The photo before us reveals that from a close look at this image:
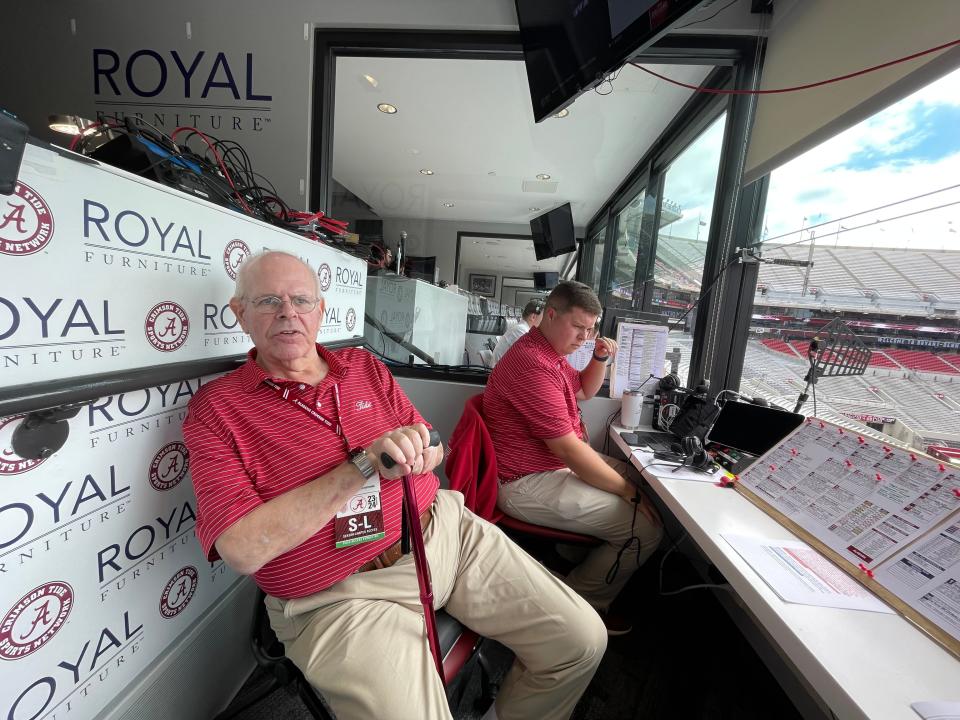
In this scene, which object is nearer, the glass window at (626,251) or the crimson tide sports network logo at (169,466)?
the crimson tide sports network logo at (169,466)

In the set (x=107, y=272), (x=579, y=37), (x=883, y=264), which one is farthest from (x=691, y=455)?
(x=107, y=272)

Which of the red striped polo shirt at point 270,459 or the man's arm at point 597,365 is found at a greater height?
the man's arm at point 597,365

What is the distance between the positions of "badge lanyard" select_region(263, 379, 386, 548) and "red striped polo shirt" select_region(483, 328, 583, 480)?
2.34 ft

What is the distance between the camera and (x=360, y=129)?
2947 mm

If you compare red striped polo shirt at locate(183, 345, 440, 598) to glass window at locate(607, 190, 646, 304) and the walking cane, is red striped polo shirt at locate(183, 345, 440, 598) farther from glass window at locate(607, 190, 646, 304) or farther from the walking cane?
glass window at locate(607, 190, 646, 304)

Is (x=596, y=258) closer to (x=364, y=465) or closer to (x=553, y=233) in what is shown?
(x=553, y=233)

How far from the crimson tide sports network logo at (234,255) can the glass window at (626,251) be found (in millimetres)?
2605

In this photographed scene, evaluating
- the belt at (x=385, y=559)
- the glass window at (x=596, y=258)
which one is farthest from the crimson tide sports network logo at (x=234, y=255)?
the glass window at (x=596, y=258)

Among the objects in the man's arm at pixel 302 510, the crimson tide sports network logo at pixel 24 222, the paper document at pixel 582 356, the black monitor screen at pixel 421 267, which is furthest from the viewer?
the black monitor screen at pixel 421 267

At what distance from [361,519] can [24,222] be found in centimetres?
87

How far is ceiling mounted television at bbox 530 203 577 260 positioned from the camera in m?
3.37

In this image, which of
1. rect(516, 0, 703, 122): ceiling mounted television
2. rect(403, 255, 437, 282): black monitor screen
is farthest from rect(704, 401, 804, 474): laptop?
rect(403, 255, 437, 282): black monitor screen

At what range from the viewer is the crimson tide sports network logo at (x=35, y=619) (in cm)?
67

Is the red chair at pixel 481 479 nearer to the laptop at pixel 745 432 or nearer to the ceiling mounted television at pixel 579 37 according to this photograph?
the laptop at pixel 745 432
